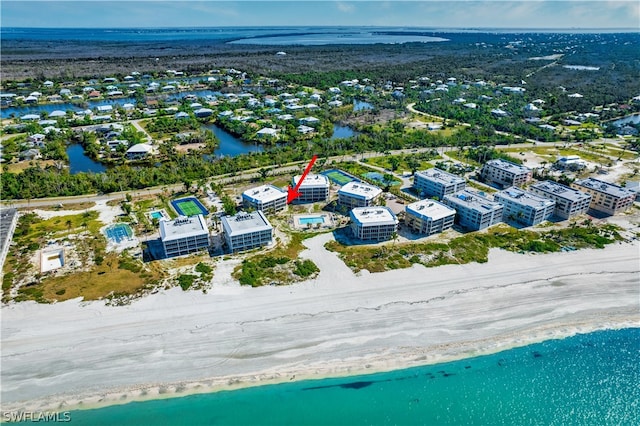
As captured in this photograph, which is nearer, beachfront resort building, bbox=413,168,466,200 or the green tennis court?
the green tennis court

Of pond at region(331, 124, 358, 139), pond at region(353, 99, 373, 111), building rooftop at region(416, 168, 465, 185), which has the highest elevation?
pond at region(353, 99, 373, 111)

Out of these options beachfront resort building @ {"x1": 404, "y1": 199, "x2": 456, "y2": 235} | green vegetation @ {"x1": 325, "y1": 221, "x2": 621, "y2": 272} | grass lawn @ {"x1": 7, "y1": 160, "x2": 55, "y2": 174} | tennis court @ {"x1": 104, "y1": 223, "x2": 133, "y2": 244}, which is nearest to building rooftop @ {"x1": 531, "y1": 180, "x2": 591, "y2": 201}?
green vegetation @ {"x1": 325, "y1": 221, "x2": 621, "y2": 272}

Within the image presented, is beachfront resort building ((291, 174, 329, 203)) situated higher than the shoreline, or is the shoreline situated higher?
beachfront resort building ((291, 174, 329, 203))

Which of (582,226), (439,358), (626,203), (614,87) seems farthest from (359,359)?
(614,87)

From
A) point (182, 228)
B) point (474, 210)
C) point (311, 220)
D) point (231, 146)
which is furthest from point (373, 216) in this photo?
point (231, 146)

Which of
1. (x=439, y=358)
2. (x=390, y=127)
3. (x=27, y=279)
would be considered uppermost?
(x=390, y=127)

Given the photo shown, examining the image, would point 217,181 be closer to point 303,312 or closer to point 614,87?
point 303,312

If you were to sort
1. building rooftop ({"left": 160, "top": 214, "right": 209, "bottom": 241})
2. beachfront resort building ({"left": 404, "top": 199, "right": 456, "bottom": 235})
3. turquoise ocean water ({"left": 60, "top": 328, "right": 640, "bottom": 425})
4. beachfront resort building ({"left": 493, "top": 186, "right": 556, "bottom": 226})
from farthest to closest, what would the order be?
beachfront resort building ({"left": 493, "top": 186, "right": 556, "bottom": 226})
beachfront resort building ({"left": 404, "top": 199, "right": 456, "bottom": 235})
building rooftop ({"left": 160, "top": 214, "right": 209, "bottom": 241})
turquoise ocean water ({"left": 60, "top": 328, "right": 640, "bottom": 425})

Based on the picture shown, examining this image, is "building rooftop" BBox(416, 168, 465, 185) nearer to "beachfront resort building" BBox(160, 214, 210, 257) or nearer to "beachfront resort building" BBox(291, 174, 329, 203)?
"beachfront resort building" BBox(291, 174, 329, 203)
